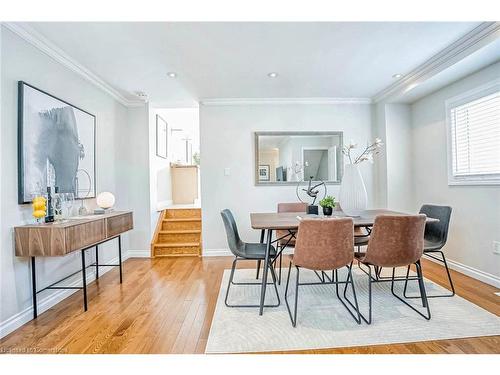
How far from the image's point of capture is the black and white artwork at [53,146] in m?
2.20

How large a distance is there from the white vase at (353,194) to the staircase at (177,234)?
248 cm

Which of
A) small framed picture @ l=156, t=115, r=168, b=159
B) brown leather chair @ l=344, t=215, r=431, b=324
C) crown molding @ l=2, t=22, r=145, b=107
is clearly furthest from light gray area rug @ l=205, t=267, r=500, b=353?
small framed picture @ l=156, t=115, r=168, b=159

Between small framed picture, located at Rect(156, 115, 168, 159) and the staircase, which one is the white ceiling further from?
the staircase

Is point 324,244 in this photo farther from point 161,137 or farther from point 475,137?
point 161,137

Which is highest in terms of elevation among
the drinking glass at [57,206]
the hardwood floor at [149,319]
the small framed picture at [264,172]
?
the small framed picture at [264,172]

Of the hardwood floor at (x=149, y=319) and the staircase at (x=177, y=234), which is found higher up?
the staircase at (x=177, y=234)

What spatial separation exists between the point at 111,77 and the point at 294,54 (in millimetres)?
2198

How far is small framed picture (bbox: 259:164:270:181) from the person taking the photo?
4.21m

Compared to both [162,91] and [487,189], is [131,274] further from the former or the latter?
[487,189]

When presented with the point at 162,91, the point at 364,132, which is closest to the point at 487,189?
the point at 364,132

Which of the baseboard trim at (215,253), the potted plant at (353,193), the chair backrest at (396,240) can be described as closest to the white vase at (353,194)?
the potted plant at (353,193)

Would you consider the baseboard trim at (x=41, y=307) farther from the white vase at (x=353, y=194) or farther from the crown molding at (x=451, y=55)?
the crown molding at (x=451, y=55)

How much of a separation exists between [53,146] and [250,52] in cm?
208

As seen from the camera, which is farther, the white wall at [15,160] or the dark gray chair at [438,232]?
the dark gray chair at [438,232]
